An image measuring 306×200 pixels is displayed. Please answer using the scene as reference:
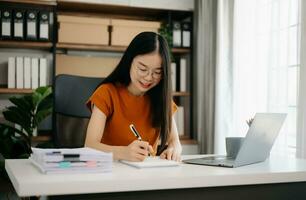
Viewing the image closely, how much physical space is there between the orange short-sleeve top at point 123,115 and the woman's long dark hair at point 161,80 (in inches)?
1.2

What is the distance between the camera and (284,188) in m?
1.17

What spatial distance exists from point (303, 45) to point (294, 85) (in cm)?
26

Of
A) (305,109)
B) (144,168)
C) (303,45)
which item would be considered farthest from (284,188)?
(303,45)

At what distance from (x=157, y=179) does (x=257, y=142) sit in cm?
43

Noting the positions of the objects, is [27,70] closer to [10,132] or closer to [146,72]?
[10,132]

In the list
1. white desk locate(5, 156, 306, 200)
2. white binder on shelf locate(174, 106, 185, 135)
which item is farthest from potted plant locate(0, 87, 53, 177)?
white desk locate(5, 156, 306, 200)

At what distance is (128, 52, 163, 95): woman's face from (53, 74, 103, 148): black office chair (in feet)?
1.14

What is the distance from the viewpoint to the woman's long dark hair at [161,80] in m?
1.59

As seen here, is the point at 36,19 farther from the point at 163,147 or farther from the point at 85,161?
the point at 85,161

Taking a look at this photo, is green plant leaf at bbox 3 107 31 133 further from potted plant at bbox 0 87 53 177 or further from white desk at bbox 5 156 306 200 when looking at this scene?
white desk at bbox 5 156 306 200

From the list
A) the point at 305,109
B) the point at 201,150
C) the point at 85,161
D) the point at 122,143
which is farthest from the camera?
the point at 201,150

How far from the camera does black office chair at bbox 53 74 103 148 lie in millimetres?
1810

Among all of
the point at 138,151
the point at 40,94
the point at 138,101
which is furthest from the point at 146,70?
the point at 40,94

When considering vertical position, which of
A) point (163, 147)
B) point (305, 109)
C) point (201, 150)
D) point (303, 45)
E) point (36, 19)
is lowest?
point (201, 150)
